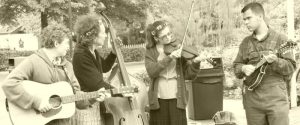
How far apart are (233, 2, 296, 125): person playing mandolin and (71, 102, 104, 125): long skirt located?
143 centimetres

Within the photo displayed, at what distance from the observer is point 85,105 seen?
459 cm

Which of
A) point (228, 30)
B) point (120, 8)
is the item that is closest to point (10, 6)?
point (120, 8)

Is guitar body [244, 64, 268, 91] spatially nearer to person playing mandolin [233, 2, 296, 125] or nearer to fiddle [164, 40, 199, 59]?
person playing mandolin [233, 2, 296, 125]

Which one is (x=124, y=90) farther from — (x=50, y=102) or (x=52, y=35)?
(x=52, y=35)

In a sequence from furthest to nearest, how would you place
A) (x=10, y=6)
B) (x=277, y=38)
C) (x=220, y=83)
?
(x=10, y=6), (x=220, y=83), (x=277, y=38)

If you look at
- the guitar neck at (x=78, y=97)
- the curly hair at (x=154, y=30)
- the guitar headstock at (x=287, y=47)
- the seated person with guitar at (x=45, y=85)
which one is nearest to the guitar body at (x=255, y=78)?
the guitar headstock at (x=287, y=47)

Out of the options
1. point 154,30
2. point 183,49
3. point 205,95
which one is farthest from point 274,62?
point 205,95

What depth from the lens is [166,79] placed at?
4977 mm

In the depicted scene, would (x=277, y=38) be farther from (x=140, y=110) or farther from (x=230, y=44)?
(x=230, y=44)

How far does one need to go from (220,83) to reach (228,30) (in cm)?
806

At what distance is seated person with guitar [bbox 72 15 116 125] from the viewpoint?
4621 millimetres

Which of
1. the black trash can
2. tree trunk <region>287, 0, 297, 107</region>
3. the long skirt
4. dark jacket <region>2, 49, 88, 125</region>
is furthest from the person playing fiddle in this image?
tree trunk <region>287, 0, 297, 107</region>

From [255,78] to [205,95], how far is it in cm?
414

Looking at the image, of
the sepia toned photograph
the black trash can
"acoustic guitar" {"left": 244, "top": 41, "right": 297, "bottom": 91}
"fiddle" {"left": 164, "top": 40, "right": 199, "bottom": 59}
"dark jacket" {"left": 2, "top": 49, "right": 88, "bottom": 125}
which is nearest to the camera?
"dark jacket" {"left": 2, "top": 49, "right": 88, "bottom": 125}
